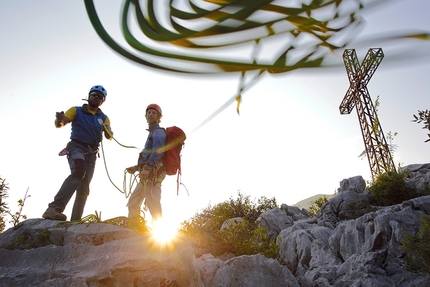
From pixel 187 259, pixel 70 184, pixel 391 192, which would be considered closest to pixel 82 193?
pixel 70 184

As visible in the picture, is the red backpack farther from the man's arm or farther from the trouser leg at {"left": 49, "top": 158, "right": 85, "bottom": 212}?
the trouser leg at {"left": 49, "top": 158, "right": 85, "bottom": 212}

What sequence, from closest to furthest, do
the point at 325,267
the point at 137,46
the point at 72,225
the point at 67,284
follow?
1. the point at 137,46
2. the point at 67,284
3. the point at 72,225
4. the point at 325,267

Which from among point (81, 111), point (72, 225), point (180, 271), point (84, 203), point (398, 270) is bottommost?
point (398, 270)

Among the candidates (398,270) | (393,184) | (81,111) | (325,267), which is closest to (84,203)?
(81,111)

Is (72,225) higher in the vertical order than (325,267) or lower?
higher

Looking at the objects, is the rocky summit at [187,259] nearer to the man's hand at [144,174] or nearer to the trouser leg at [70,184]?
the trouser leg at [70,184]

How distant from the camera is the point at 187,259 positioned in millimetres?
3291

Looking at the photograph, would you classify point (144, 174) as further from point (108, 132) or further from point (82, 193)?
point (82, 193)

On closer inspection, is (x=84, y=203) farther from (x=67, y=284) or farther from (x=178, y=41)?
(x=178, y=41)

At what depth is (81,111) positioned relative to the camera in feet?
15.6

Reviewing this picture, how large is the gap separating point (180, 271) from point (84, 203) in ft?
7.78

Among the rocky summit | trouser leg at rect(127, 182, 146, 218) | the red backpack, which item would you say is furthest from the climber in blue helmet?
the red backpack

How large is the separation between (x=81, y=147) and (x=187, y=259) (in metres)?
2.67

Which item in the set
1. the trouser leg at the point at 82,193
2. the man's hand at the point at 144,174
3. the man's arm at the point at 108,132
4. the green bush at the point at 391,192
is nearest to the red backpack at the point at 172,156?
the man's hand at the point at 144,174
